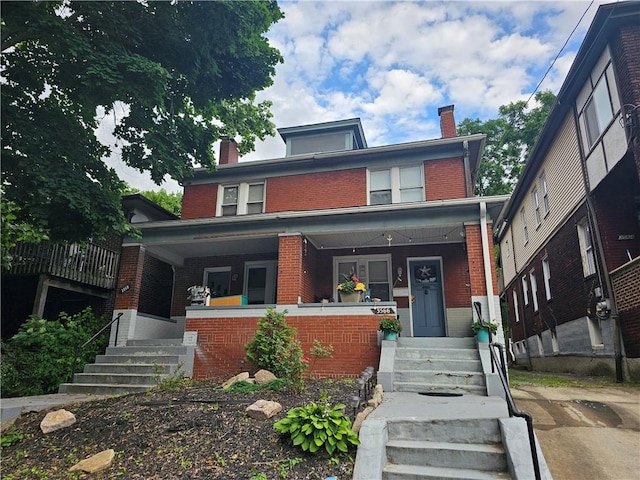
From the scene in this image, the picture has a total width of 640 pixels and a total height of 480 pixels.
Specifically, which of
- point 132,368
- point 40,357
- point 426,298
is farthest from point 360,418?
point 40,357

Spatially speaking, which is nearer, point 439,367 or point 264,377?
point 439,367

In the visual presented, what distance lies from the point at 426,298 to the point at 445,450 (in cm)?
738

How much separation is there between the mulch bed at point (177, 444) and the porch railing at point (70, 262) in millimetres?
5747

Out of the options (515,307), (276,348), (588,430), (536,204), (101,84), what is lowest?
(588,430)

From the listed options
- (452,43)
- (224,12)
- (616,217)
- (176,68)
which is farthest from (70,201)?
(616,217)

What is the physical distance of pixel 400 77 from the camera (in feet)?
36.3

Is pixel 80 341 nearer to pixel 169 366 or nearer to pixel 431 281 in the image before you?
pixel 169 366

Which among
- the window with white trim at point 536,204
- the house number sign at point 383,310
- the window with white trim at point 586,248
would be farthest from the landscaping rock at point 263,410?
the window with white trim at point 536,204

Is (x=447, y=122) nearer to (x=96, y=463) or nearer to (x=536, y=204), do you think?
(x=536, y=204)

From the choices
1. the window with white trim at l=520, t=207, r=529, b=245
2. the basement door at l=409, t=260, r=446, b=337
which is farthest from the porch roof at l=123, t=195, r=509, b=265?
the window with white trim at l=520, t=207, r=529, b=245

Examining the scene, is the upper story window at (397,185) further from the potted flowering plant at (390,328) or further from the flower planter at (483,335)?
the flower planter at (483,335)

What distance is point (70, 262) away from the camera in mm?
11461

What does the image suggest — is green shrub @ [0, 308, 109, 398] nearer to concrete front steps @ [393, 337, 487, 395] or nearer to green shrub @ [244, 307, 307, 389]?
green shrub @ [244, 307, 307, 389]

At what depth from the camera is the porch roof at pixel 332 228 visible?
9.23 m
